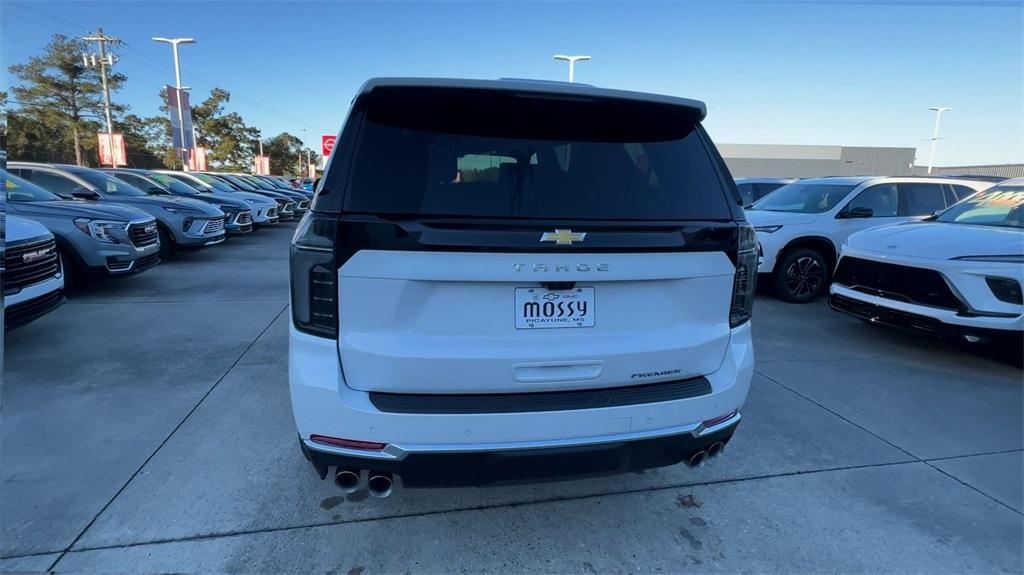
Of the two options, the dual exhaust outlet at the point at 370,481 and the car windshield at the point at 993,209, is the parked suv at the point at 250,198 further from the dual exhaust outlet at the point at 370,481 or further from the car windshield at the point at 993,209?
the car windshield at the point at 993,209

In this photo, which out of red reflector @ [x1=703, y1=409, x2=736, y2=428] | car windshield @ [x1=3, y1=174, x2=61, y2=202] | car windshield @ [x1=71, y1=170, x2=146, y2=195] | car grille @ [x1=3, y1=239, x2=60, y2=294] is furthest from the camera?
car windshield @ [x1=71, y1=170, x2=146, y2=195]

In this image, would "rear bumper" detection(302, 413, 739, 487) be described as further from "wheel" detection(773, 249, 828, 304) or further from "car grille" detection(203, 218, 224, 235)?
"car grille" detection(203, 218, 224, 235)

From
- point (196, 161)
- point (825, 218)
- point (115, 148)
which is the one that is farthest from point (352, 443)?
point (196, 161)

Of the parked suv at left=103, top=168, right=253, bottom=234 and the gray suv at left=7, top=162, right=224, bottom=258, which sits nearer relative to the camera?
the gray suv at left=7, top=162, right=224, bottom=258

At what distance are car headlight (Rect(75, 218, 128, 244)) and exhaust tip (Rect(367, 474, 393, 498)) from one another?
257 inches

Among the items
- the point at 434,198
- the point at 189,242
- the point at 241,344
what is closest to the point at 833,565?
the point at 434,198

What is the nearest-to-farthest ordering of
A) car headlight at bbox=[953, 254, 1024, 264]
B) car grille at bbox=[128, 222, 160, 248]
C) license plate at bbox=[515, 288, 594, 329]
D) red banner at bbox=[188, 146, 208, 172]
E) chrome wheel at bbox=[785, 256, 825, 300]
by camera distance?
license plate at bbox=[515, 288, 594, 329], car headlight at bbox=[953, 254, 1024, 264], car grille at bbox=[128, 222, 160, 248], chrome wheel at bbox=[785, 256, 825, 300], red banner at bbox=[188, 146, 208, 172]

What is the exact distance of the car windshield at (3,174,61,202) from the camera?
6.56 metres

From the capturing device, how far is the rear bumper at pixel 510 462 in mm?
1914

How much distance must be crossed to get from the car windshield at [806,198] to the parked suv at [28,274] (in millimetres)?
8905

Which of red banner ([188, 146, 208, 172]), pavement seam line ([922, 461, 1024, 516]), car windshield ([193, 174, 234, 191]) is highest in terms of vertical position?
red banner ([188, 146, 208, 172])

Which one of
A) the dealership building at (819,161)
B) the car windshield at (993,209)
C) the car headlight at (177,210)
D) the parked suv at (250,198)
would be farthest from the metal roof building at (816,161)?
the car headlight at (177,210)

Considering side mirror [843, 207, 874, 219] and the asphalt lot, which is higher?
side mirror [843, 207, 874, 219]

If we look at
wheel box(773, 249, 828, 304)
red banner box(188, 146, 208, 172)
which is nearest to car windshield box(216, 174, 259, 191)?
red banner box(188, 146, 208, 172)
